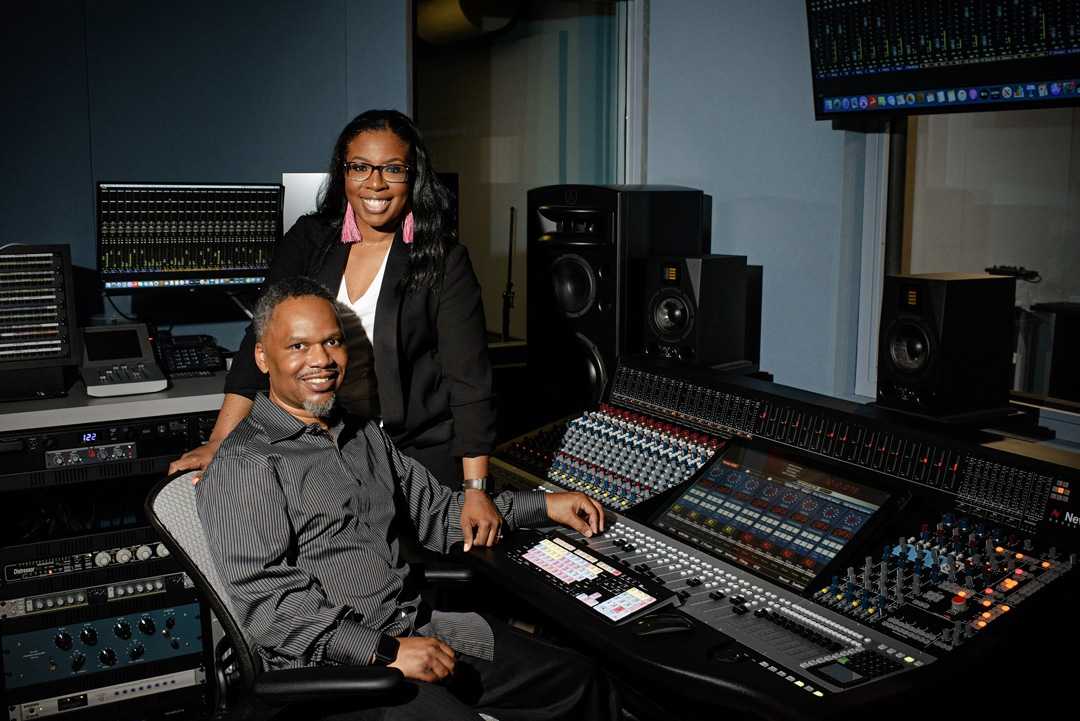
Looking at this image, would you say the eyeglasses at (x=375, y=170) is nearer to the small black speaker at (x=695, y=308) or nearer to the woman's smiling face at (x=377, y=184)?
the woman's smiling face at (x=377, y=184)

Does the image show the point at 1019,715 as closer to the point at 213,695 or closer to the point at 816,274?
the point at 816,274

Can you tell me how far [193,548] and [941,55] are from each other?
2.13 metres

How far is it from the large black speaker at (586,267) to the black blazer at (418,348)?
0.58m

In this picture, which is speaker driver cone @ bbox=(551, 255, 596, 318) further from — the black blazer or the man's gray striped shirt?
the man's gray striped shirt

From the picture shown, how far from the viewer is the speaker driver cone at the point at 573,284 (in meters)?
2.95

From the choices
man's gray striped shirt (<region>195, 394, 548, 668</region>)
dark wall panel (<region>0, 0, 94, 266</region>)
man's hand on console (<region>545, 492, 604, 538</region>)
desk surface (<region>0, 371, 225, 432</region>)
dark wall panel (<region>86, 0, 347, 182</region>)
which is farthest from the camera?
dark wall panel (<region>86, 0, 347, 182</region>)

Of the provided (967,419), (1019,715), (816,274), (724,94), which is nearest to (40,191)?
(724,94)

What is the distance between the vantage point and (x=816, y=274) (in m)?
3.21

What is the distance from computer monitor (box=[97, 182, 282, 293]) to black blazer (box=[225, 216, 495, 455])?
858 millimetres

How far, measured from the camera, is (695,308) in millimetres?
2795

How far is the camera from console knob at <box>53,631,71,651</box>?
8.98 feet

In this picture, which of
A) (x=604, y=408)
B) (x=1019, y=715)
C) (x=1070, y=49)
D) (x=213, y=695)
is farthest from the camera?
(x=213, y=695)

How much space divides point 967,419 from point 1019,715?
2.55ft

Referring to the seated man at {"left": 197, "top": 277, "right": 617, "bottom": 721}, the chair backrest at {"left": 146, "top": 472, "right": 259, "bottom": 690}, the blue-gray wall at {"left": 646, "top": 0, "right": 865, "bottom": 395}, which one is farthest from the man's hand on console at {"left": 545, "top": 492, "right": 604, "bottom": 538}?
the blue-gray wall at {"left": 646, "top": 0, "right": 865, "bottom": 395}
